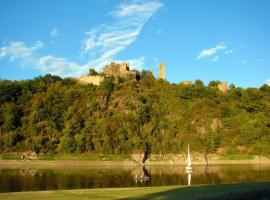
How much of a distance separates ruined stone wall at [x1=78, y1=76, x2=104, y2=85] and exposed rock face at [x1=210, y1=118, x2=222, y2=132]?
38858 mm

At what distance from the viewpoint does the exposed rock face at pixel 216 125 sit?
117 metres

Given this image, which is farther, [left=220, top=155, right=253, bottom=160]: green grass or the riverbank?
[left=220, top=155, right=253, bottom=160]: green grass

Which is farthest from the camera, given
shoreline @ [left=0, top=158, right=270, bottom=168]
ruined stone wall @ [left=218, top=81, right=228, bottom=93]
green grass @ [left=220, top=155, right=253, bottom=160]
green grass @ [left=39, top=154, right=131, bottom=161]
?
ruined stone wall @ [left=218, top=81, right=228, bottom=93]

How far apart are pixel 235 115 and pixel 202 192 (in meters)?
98.1

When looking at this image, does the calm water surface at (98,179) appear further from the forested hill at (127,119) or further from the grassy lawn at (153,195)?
the forested hill at (127,119)

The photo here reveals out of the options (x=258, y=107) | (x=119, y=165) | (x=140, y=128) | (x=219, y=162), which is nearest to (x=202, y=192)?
(x=119, y=165)

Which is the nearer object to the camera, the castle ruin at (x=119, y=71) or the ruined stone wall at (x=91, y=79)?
the ruined stone wall at (x=91, y=79)

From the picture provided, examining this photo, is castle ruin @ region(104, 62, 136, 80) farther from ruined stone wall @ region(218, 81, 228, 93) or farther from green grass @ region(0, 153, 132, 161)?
green grass @ region(0, 153, 132, 161)

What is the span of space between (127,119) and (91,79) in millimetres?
26331

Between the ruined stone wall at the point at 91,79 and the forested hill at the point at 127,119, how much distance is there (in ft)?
18.3

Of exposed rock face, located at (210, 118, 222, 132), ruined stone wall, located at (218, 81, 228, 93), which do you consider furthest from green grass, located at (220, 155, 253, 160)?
ruined stone wall, located at (218, 81, 228, 93)

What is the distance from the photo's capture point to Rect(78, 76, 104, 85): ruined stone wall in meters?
139

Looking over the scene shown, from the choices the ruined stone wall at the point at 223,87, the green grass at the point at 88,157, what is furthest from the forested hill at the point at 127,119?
the ruined stone wall at the point at 223,87

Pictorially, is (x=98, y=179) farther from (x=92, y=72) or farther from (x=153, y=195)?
(x=92, y=72)
